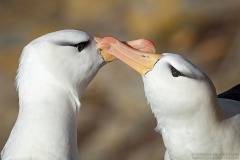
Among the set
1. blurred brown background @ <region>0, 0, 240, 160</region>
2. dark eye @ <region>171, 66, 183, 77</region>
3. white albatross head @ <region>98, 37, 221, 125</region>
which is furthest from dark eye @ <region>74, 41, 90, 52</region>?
blurred brown background @ <region>0, 0, 240, 160</region>

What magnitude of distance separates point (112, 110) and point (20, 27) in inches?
20.9

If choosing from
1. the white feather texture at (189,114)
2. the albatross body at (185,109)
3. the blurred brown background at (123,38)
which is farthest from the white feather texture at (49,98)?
the blurred brown background at (123,38)

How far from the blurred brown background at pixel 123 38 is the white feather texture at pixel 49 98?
0.97 meters

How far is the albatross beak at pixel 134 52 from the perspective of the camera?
1930 millimetres

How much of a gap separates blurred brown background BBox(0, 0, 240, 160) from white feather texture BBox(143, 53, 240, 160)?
39.8 inches

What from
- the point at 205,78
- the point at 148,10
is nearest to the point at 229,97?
the point at 205,78

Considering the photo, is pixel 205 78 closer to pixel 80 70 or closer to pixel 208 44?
pixel 80 70

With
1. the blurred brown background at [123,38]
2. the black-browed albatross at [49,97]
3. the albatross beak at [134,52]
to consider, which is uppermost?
the albatross beak at [134,52]

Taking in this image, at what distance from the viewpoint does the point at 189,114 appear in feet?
6.15

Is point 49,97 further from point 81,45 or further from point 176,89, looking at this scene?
point 176,89

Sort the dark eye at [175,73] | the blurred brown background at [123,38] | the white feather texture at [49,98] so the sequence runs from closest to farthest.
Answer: the dark eye at [175,73], the white feather texture at [49,98], the blurred brown background at [123,38]

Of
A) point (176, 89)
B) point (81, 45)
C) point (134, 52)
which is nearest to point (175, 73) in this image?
point (176, 89)

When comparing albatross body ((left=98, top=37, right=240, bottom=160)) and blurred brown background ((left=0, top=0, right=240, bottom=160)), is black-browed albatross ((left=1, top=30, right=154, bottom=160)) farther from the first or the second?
blurred brown background ((left=0, top=0, right=240, bottom=160))

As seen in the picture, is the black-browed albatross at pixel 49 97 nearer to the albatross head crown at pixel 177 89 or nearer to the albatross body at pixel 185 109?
the albatross body at pixel 185 109
